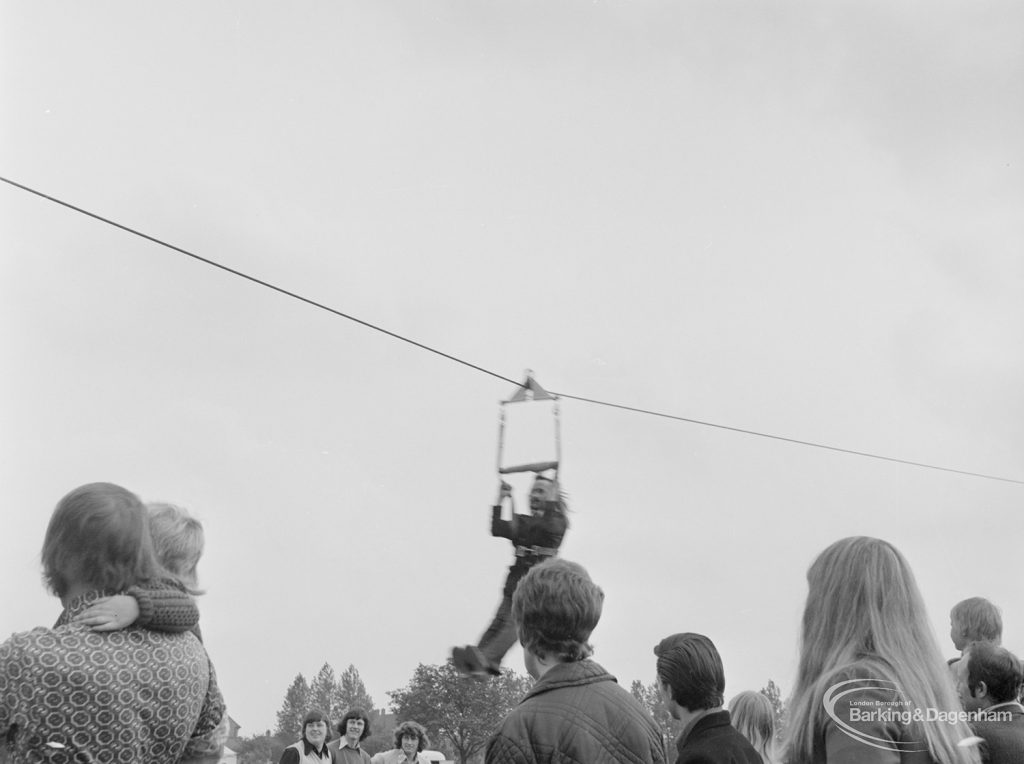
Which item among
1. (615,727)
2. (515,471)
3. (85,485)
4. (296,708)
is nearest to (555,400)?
(515,471)

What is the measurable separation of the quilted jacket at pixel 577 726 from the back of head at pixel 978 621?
2215 mm

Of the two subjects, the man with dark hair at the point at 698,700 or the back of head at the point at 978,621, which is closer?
the man with dark hair at the point at 698,700

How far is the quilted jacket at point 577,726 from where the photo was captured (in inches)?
110

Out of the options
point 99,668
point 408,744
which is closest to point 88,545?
point 99,668

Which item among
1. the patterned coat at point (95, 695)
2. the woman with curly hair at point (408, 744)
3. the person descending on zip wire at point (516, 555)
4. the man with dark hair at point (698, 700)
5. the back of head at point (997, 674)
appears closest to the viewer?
the patterned coat at point (95, 695)

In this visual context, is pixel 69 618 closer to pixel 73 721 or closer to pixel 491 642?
pixel 73 721

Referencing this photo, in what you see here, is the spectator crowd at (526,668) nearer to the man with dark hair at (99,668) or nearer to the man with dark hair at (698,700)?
the man with dark hair at (99,668)

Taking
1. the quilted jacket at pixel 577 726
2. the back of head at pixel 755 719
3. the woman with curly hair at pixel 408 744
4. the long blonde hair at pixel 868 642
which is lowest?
the woman with curly hair at pixel 408 744

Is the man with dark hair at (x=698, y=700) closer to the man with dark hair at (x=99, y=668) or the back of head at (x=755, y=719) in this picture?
the back of head at (x=755, y=719)

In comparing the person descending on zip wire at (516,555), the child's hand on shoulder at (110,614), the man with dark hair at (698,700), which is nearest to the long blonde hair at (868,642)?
the man with dark hair at (698,700)

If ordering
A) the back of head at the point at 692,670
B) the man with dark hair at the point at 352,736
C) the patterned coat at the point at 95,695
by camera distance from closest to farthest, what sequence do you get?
the patterned coat at the point at 95,695, the back of head at the point at 692,670, the man with dark hair at the point at 352,736

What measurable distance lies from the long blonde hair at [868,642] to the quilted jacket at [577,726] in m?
0.48

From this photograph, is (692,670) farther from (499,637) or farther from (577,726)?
(499,637)

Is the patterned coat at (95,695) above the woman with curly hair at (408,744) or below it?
above
